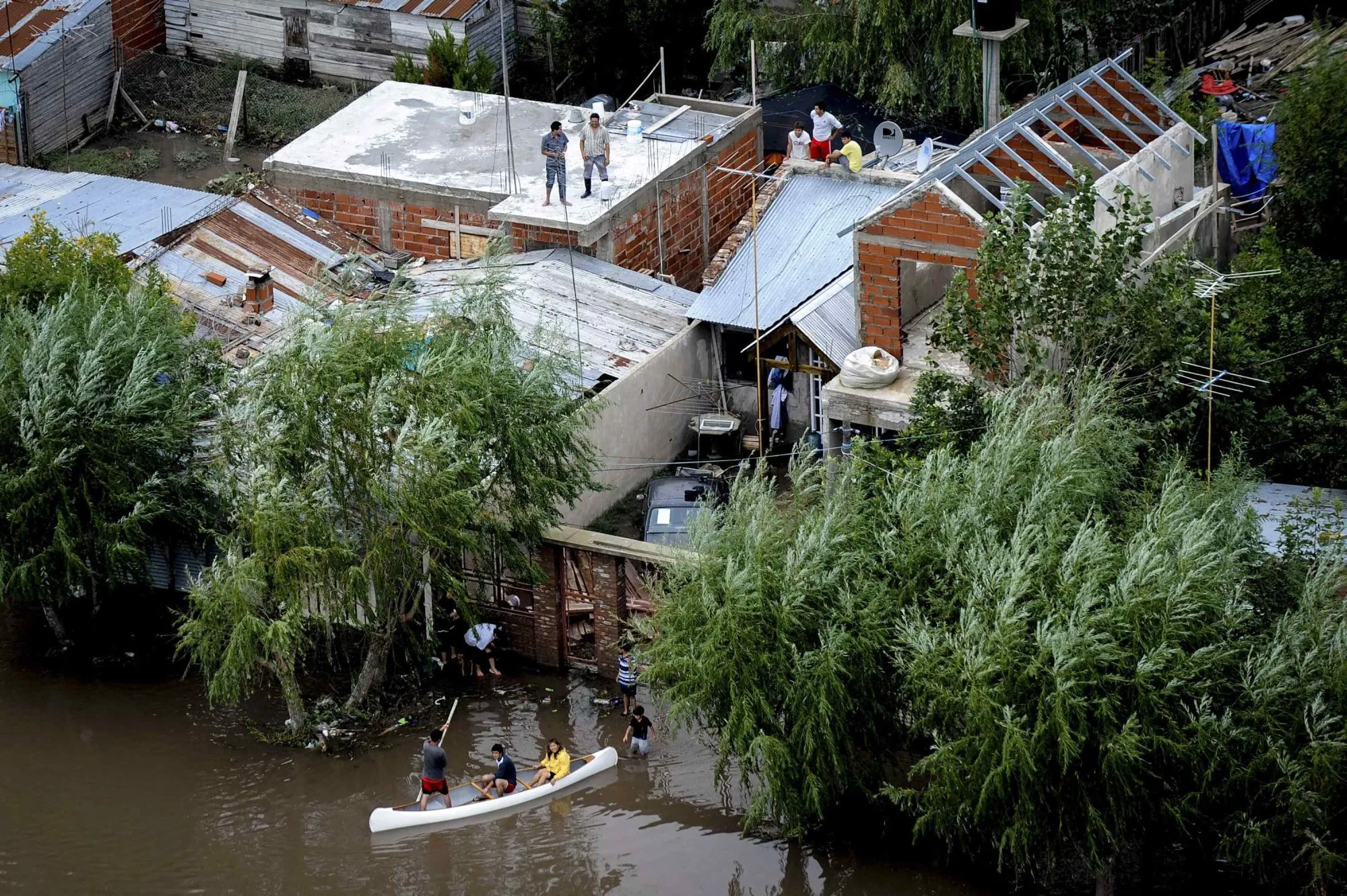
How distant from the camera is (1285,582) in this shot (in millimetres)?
18828

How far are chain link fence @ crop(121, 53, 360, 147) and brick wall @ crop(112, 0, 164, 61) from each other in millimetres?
462

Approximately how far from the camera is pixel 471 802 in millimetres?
20766

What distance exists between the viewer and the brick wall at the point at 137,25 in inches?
1539

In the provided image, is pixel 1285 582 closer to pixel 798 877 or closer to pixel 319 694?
pixel 798 877

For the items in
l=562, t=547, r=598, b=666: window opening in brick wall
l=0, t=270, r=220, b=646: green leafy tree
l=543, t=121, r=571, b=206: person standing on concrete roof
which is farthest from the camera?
l=543, t=121, r=571, b=206: person standing on concrete roof

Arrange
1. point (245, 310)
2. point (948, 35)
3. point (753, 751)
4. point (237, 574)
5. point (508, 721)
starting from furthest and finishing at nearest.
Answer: point (948, 35) < point (245, 310) < point (508, 721) < point (237, 574) < point (753, 751)

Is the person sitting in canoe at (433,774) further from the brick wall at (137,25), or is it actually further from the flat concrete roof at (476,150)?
the brick wall at (137,25)

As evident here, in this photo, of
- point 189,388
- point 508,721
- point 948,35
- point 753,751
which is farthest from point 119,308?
point 948,35

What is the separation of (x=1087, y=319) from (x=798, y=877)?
7.09 m

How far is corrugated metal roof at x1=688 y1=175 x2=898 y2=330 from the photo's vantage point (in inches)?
1066

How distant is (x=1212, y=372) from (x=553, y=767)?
9.48 metres

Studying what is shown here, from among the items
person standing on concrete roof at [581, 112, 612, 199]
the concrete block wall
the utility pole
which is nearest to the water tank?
the utility pole

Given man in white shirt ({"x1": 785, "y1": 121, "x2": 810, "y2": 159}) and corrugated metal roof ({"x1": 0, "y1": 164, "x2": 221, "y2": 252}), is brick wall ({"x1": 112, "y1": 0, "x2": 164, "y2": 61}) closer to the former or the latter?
corrugated metal roof ({"x1": 0, "y1": 164, "x2": 221, "y2": 252})

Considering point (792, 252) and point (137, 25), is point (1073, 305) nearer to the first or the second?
point (792, 252)
